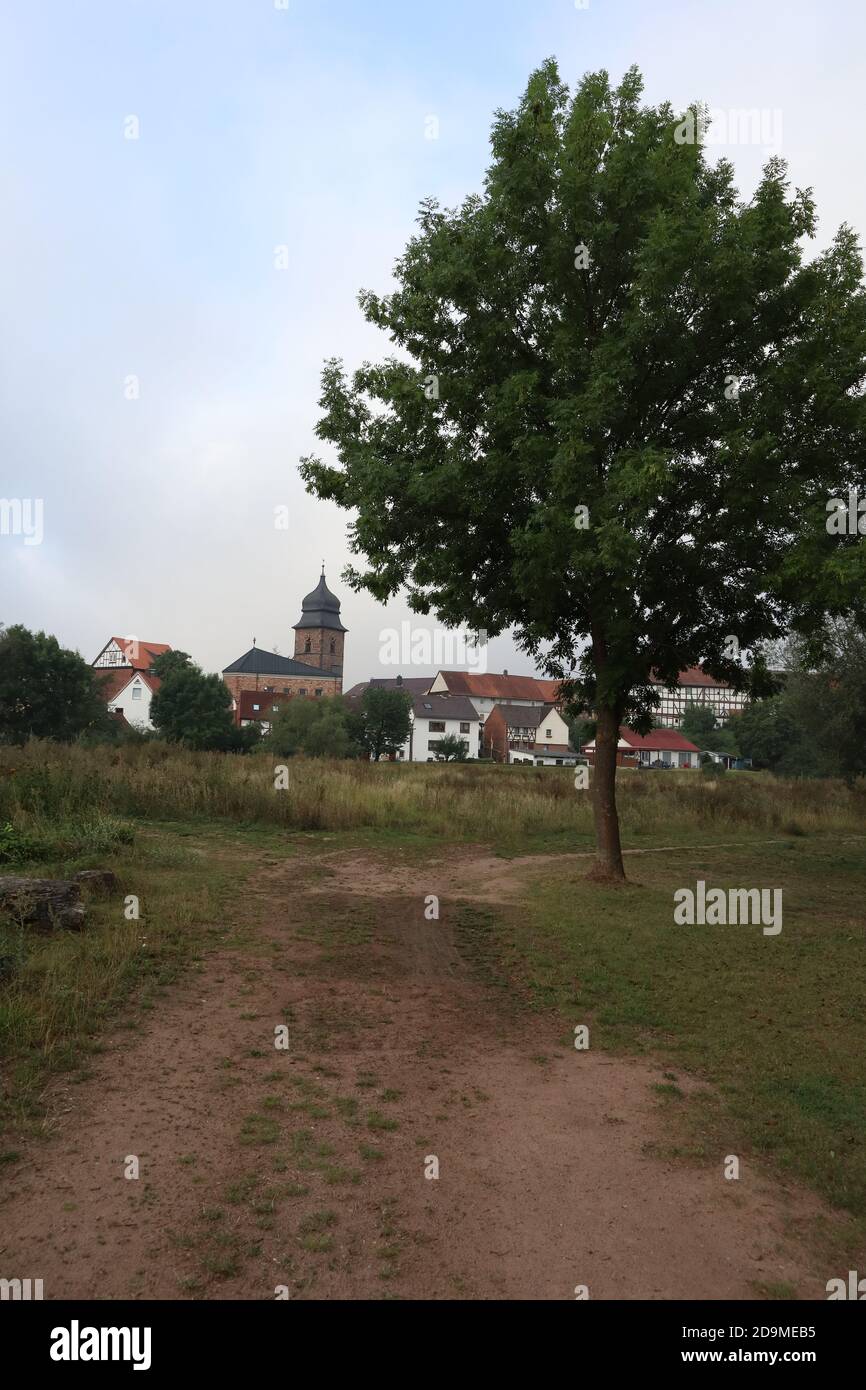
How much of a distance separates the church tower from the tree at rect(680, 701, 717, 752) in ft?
174

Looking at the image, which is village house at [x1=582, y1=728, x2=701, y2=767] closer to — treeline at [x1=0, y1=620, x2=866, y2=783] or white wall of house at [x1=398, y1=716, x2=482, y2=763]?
treeline at [x1=0, y1=620, x2=866, y2=783]

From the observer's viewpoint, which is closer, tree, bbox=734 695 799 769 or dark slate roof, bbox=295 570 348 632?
Answer: tree, bbox=734 695 799 769

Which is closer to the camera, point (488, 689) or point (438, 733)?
point (438, 733)

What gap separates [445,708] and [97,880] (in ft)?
310

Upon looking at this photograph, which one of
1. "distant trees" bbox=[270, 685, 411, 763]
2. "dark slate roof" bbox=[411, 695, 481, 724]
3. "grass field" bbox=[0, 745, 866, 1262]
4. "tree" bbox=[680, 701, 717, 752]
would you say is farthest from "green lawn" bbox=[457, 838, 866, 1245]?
"tree" bbox=[680, 701, 717, 752]

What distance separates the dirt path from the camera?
144 inches

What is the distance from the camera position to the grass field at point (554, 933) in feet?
18.6

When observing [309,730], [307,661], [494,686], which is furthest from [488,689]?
[309,730]

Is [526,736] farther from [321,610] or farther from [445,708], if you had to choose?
[321,610]

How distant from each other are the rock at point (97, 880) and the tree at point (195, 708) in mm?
54722

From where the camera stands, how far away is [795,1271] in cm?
381

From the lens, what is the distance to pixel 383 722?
82312 mm
